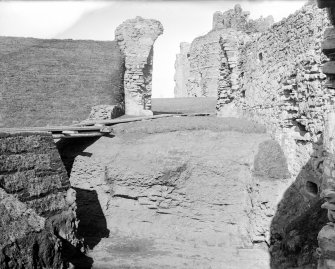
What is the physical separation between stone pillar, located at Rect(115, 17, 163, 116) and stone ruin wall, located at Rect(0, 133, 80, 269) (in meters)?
8.95

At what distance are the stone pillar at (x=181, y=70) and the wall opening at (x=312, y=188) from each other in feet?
103

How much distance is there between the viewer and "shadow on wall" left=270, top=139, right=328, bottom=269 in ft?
29.4

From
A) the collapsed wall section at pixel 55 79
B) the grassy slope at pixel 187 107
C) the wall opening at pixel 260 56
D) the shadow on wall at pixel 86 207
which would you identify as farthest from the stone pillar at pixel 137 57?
the wall opening at pixel 260 56

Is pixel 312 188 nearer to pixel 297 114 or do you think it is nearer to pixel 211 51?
pixel 297 114

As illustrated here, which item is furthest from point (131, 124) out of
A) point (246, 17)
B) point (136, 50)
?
point (246, 17)

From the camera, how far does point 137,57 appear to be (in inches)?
834

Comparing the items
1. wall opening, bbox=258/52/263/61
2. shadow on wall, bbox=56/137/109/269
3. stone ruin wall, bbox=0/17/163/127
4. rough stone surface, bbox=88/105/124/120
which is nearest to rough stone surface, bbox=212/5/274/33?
stone ruin wall, bbox=0/17/163/127

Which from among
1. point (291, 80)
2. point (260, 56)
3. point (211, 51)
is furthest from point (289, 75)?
point (211, 51)

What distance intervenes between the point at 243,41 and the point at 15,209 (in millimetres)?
10595

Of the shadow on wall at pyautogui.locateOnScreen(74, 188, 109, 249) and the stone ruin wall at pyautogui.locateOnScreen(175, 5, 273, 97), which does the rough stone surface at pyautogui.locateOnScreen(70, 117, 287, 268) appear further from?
the stone ruin wall at pyautogui.locateOnScreen(175, 5, 273, 97)

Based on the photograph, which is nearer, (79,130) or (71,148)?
(79,130)

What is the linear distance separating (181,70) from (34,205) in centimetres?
3409

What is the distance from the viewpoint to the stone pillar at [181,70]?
42031mm

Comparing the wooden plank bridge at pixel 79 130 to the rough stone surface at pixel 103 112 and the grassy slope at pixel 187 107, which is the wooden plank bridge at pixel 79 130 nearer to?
the rough stone surface at pixel 103 112
